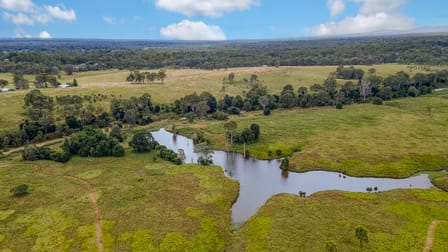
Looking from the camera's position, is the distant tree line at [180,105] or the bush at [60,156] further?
the distant tree line at [180,105]

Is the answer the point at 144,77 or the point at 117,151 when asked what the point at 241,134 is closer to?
the point at 117,151

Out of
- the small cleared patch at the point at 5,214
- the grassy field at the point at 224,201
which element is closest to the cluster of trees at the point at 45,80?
the grassy field at the point at 224,201

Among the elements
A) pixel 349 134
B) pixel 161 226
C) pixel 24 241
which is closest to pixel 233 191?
pixel 161 226

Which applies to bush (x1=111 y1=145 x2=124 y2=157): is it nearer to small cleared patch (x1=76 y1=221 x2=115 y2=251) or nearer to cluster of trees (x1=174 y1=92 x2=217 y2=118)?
small cleared patch (x1=76 y1=221 x2=115 y2=251)

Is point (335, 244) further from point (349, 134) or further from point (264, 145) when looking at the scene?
point (349, 134)

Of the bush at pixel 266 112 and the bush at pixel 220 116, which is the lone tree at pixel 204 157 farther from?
Answer: the bush at pixel 266 112


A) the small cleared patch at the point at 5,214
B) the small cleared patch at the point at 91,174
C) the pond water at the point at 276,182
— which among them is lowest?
the pond water at the point at 276,182

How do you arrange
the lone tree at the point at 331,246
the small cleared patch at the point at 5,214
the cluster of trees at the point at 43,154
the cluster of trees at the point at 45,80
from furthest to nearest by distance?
the cluster of trees at the point at 45,80, the cluster of trees at the point at 43,154, the small cleared patch at the point at 5,214, the lone tree at the point at 331,246
